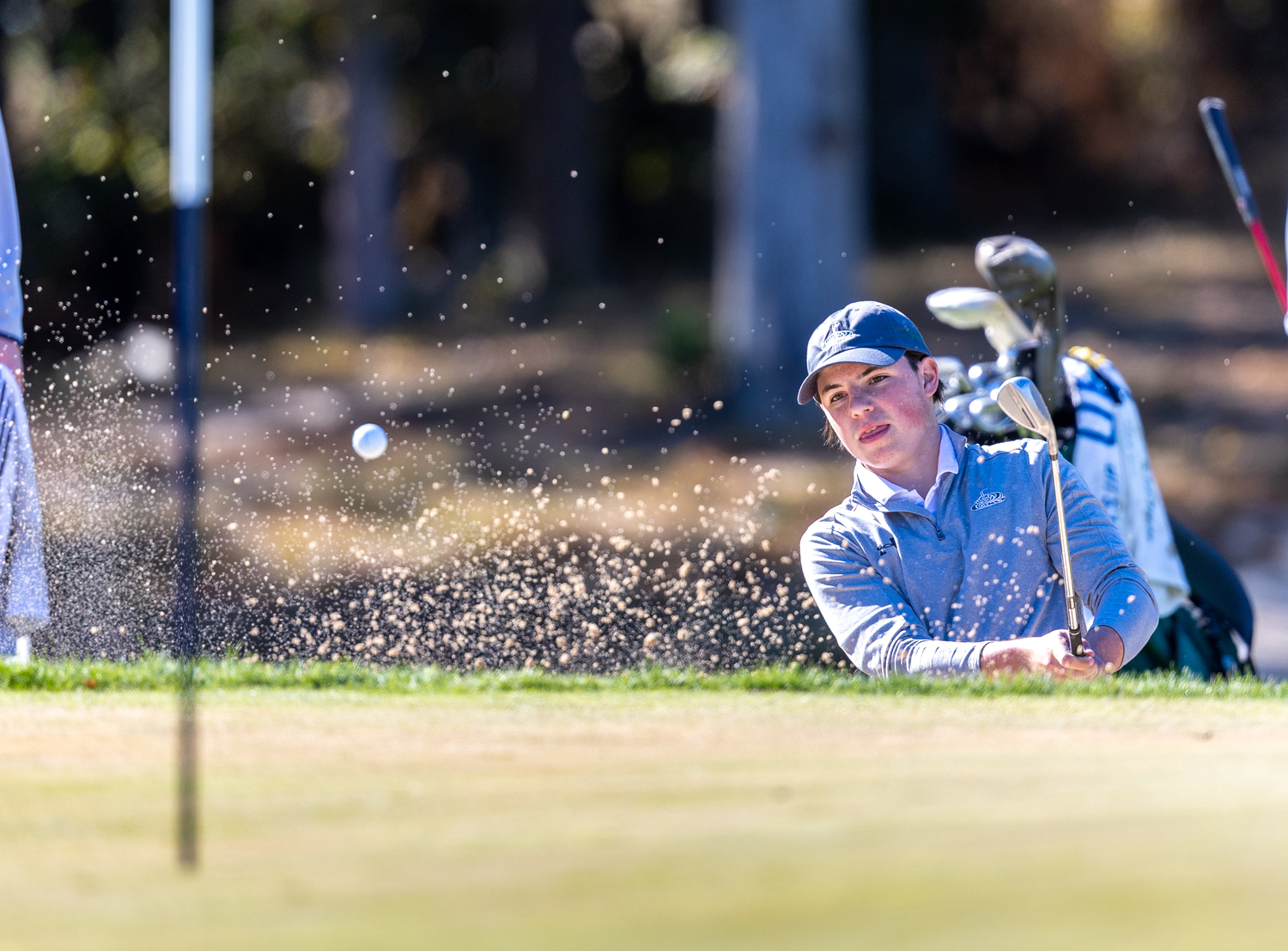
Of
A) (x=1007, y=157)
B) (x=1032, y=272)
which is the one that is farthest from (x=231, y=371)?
(x=1032, y=272)

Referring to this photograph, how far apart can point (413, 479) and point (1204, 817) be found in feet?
36.1

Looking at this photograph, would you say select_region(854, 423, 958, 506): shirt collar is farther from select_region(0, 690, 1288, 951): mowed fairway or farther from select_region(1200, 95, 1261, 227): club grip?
select_region(1200, 95, 1261, 227): club grip

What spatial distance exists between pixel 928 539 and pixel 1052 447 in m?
0.33

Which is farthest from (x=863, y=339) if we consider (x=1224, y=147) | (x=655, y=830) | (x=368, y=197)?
(x=368, y=197)

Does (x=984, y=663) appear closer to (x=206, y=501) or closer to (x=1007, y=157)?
(x=206, y=501)

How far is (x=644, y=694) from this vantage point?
3.69m

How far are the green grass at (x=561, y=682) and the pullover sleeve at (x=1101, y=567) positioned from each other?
17 cm

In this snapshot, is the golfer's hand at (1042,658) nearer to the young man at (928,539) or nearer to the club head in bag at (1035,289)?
the young man at (928,539)

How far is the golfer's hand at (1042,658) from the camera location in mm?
3369

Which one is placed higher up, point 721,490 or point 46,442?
point 46,442

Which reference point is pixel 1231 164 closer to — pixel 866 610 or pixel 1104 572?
pixel 1104 572

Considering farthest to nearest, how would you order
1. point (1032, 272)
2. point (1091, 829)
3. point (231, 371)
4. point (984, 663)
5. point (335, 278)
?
point (335, 278) < point (231, 371) < point (1032, 272) < point (984, 663) < point (1091, 829)

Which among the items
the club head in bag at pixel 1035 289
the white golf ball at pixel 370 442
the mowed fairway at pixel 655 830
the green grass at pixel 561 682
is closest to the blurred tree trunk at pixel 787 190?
the club head in bag at pixel 1035 289

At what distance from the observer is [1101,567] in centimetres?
353
